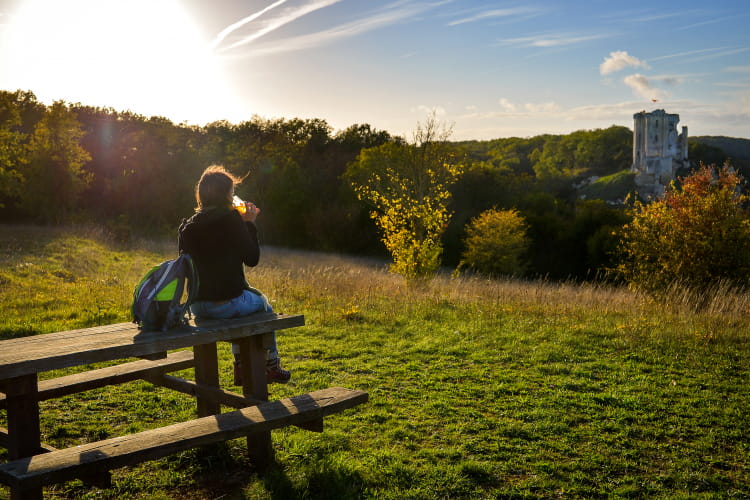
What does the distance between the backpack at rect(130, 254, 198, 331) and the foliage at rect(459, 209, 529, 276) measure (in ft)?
123

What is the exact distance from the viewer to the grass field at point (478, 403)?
4.38 meters

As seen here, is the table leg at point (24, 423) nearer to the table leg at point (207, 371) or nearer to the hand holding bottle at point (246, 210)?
the table leg at point (207, 371)

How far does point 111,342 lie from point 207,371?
1.42 metres

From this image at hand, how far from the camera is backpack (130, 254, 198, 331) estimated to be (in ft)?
13.6

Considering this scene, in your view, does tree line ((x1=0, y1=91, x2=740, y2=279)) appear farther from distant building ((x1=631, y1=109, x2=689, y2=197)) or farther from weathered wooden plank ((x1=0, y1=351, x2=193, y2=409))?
distant building ((x1=631, y1=109, x2=689, y2=197))

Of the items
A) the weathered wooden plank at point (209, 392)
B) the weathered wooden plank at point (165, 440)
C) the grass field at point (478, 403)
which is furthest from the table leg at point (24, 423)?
the weathered wooden plank at point (209, 392)

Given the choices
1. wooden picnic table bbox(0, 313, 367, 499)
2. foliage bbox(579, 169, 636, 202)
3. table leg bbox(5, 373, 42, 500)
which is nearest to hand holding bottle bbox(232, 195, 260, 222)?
wooden picnic table bbox(0, 313, 367, 499)

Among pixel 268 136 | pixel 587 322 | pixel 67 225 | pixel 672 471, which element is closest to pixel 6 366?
pixel 672 471

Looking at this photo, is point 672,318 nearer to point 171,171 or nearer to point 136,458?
point 136,458

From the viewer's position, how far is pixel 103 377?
16.8 ft

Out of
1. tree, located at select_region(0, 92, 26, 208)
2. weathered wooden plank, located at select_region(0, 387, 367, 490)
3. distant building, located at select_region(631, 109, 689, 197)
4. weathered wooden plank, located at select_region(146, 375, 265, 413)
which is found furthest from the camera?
distant building, located at select_region(631, 109, 689, 197)

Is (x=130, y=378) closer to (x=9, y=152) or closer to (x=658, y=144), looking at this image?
(x=9, y=152)

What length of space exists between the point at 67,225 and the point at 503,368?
112 feet

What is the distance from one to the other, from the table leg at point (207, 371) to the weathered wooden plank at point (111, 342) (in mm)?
725
